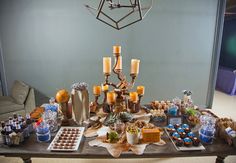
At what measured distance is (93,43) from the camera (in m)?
3.14

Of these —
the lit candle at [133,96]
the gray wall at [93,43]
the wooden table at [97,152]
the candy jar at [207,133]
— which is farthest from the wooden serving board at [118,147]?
the gray wall at [93,43]

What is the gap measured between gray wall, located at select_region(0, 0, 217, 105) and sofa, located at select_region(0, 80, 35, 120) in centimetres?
50

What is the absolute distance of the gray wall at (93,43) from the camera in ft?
9.87

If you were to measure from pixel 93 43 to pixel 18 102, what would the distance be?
1.53 m

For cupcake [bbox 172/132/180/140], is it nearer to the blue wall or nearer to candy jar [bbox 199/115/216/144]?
candy jar [bbox 199/115/216/144]

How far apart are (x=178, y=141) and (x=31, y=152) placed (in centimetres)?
99

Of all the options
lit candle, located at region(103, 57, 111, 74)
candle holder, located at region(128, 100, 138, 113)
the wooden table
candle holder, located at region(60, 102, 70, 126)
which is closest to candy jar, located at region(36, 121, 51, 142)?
the wooden table

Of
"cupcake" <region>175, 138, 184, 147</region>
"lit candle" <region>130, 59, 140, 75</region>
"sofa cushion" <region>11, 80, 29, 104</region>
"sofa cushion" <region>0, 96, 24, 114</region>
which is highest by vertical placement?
"lit candle" <region>130, 59, 140, 75</region>

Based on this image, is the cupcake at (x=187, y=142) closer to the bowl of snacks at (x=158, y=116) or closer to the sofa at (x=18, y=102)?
the bowl of snacks at (x=158, y=116)

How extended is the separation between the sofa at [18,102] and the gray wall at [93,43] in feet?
1.65

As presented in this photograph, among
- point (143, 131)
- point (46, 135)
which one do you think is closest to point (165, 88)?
point (143, 131)

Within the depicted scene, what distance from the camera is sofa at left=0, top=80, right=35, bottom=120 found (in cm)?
257

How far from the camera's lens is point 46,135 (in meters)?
1.27

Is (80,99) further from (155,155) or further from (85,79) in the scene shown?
(85,79)
